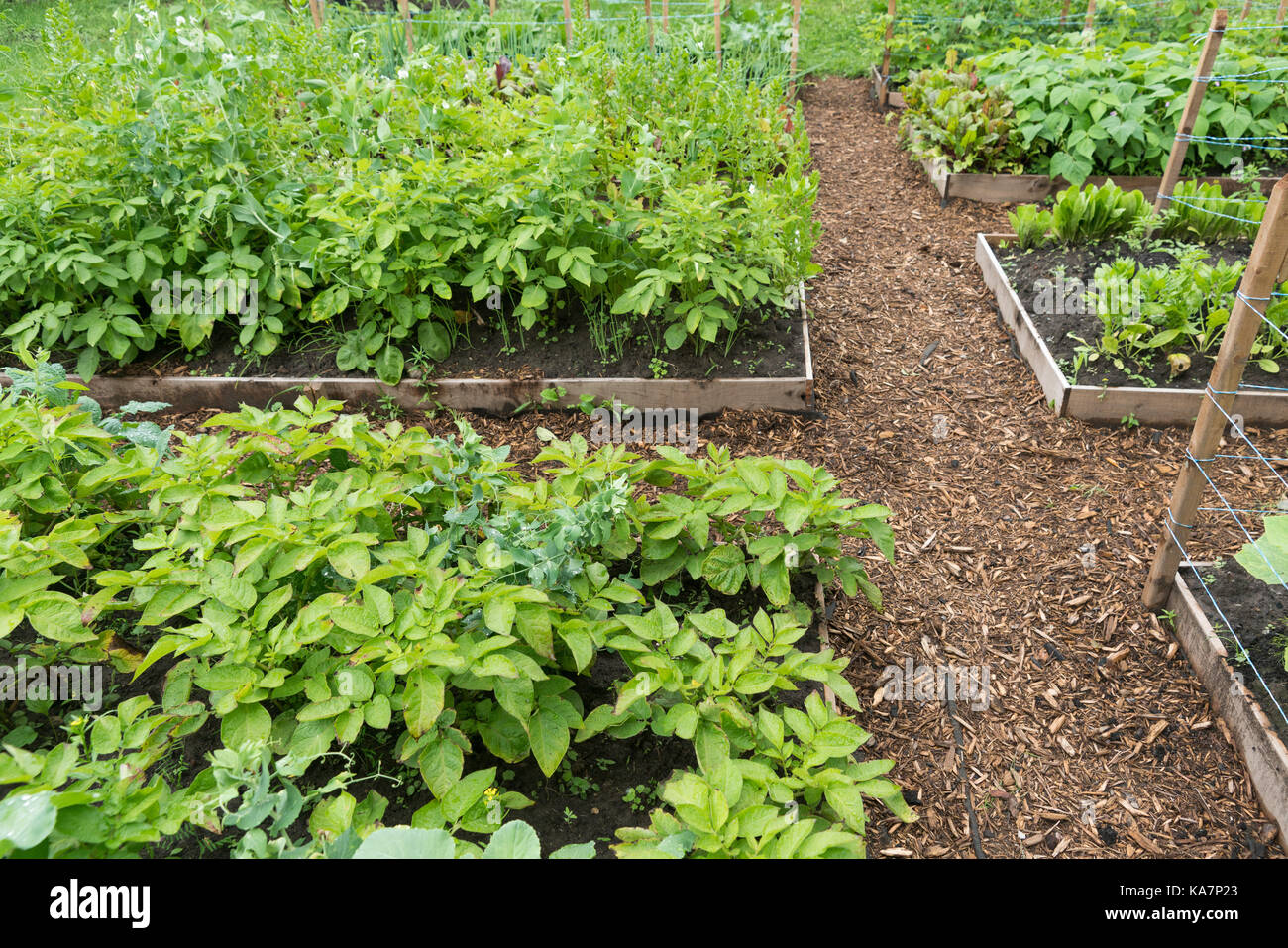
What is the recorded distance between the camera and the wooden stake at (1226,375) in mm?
2379

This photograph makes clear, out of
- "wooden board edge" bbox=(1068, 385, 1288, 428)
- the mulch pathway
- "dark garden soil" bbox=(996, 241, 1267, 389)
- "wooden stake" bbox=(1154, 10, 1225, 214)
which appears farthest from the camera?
"wooden stake" bbox=(1154, 10, 1225, 214)

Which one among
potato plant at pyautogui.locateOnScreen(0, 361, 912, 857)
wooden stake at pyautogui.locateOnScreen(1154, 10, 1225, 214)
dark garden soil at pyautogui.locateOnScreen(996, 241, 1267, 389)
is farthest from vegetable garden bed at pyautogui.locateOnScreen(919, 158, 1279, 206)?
potato plant at pyautogui.locateOnScreen(0, 361, 912, 857)

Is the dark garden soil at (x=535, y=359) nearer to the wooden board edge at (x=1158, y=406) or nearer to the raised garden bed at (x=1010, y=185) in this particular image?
the wooden board edge at (x=1158, y=406)

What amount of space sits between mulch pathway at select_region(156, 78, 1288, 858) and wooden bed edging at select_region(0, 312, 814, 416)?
0.11 m

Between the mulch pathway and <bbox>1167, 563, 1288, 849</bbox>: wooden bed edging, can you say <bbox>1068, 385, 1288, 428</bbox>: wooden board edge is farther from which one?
<bbox>1167, 563, 1288, 849</bbox>: wooden bed edging

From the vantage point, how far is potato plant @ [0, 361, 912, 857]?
160cm

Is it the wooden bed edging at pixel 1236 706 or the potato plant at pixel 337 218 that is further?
the potato plant at pixel 337 218

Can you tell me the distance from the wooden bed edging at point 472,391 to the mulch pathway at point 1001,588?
0.11 meters

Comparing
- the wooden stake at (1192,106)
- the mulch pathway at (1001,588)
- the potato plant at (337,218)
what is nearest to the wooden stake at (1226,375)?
the mulch pathway at (1001,588)

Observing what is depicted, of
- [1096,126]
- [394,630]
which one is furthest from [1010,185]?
[394,630]

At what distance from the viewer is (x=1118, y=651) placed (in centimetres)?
282

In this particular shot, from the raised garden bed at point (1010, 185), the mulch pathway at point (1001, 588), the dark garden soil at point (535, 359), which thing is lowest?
the mulch pathway at point (1001, 588)
